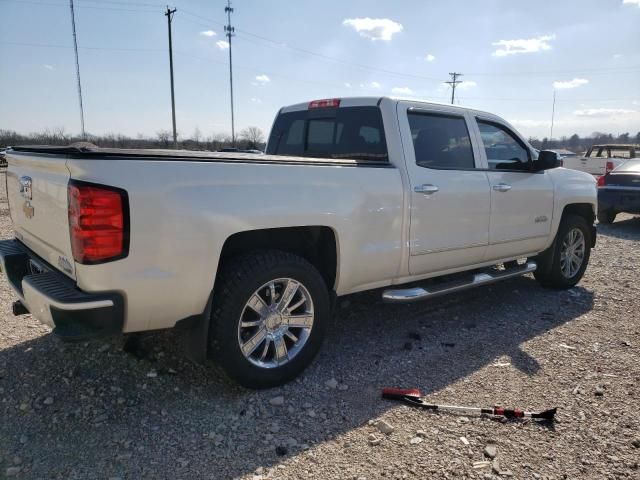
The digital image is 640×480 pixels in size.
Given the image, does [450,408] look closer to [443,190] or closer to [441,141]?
Answer: [443,190]

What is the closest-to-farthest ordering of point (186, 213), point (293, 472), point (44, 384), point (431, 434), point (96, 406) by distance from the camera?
point (293, 472) < point (186, 213) < point (431, 434) < point (96, 406) < point (44, 384)

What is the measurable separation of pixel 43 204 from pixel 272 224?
1.34m

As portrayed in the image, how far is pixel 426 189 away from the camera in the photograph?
3809 millimetres

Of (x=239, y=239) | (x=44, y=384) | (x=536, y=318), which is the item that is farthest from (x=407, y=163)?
(x=44, y=384)

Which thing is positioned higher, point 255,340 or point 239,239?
point 239,239

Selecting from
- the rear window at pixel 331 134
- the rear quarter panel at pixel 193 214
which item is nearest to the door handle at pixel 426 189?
the rear window at pixel 331 134

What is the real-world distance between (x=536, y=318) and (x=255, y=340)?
9.90 feet

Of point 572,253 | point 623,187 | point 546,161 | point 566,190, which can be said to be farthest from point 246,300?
point 623,187

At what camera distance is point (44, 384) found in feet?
10.5

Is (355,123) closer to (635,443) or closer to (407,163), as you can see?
(407,163)

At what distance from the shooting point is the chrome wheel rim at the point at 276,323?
10.2 feet

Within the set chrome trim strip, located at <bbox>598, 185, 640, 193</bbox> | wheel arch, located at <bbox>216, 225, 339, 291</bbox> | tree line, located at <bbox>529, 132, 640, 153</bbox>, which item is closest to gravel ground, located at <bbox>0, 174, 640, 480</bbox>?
wheel arch, located at <bbox>216, 225, 339, 291</bbox>

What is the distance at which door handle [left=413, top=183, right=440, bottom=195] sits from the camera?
376 cm

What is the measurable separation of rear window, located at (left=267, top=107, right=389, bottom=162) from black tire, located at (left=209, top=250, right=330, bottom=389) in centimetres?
128
